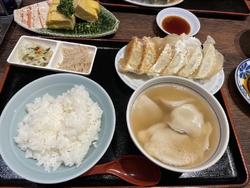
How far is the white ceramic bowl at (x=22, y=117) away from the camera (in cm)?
116

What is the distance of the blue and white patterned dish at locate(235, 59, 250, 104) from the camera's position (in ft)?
5.75

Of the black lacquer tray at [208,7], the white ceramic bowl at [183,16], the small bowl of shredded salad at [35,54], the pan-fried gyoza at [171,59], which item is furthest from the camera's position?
the black lacquer tray at [208,7]

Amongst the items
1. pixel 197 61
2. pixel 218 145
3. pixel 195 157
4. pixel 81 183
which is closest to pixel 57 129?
pixel 81 183

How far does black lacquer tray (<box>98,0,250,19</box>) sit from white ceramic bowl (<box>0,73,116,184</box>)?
120 cm

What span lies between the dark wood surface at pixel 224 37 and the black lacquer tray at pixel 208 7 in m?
0.06

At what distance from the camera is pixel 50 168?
1240mm

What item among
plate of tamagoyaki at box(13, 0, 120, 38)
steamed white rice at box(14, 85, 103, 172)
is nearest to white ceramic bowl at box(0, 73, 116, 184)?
steamed white rice at box(14, 85, 103, 172)

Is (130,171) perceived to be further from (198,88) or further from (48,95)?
(48,95)

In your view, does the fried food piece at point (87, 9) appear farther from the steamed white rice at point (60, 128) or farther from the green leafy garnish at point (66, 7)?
the steamed white rice at point (60, 128)

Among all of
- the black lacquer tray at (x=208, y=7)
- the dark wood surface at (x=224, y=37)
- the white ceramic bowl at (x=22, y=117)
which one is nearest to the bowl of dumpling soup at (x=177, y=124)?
the white ceramic bowl at (x=22, y=117)

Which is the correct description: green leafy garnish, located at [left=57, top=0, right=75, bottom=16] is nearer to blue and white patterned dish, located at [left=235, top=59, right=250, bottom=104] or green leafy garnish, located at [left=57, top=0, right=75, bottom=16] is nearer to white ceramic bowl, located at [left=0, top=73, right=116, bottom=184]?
white ceramic bowl, located at [left=0, top=73, right=116, bottom=184]

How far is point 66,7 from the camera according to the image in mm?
2006

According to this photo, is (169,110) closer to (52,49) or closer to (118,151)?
(118,151)

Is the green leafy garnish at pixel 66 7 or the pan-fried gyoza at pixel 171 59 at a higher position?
the green leafy garnish at pixel 66 7
